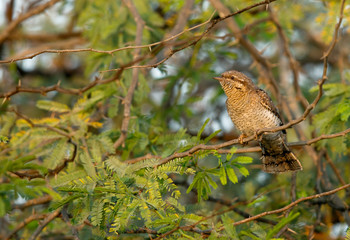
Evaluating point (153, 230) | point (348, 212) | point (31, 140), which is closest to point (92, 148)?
point (31, 140)

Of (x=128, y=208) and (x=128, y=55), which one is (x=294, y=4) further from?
(x=128, y=208)

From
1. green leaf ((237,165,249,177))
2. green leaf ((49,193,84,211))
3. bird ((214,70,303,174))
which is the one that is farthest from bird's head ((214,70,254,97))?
green leaf ((49,193,84,211))

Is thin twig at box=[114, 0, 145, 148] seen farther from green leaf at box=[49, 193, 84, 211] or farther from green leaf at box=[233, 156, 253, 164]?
green leaf at box=[233, 156, 253, 164]

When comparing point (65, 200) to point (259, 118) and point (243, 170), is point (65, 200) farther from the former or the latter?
point (259, 118)

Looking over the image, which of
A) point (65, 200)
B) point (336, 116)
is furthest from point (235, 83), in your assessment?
point (65, 200)

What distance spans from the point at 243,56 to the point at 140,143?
159 inches

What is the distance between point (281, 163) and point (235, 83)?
1006mm

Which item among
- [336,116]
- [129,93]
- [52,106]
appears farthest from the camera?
[52,106]

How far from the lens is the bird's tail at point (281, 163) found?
4.55 m

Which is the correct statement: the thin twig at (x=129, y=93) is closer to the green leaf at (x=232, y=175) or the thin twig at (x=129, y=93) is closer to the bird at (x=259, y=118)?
the bird at (x=259, y=118)

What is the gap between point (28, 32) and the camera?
7922 millimetres

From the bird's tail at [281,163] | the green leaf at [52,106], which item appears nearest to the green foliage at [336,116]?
the bird's tail at [281,163]

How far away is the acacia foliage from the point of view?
3188mm

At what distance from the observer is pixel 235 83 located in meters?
4.82
